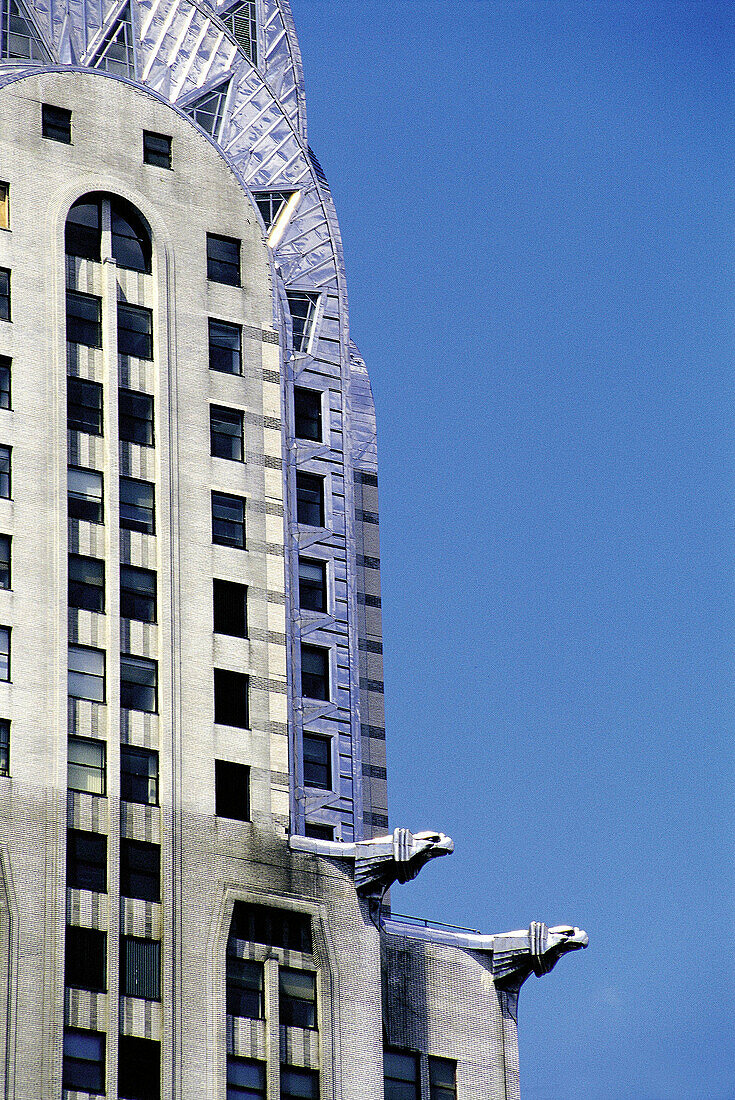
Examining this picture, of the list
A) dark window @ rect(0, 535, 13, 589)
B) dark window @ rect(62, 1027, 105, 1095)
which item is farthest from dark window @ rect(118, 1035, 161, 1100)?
dark window @ rect(0, 535, 13, 589)

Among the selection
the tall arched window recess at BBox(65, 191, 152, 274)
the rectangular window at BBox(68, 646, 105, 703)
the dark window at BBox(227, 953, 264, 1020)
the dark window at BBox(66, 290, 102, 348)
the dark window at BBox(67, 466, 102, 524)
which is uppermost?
the tall arched window recess at BBox(65, 191, 152, 274)

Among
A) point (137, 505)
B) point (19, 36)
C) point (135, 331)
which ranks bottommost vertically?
point (137, 505)

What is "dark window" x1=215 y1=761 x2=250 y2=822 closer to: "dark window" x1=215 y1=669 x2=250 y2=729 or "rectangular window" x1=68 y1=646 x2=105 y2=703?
"dark window" x1=215 y1=669 x2=250 y2=729

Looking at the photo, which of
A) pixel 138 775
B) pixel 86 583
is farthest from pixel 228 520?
pixel 138 775

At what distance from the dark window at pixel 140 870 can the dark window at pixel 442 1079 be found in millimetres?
13355

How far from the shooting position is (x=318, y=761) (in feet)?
348

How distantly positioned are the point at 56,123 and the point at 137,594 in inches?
759

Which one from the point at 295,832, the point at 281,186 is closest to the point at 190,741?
the point at 295,832

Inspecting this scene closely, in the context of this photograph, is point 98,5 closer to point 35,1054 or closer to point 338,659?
point 338,659

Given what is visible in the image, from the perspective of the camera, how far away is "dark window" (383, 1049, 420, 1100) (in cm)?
10150

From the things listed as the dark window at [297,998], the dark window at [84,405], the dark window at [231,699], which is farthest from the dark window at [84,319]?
the dark window at [297,998]

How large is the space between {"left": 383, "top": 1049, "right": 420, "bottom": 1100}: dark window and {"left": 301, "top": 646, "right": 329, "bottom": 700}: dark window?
14.7 m

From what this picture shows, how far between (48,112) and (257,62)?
39.8ft

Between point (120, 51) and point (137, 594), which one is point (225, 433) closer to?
point (137, 594)
